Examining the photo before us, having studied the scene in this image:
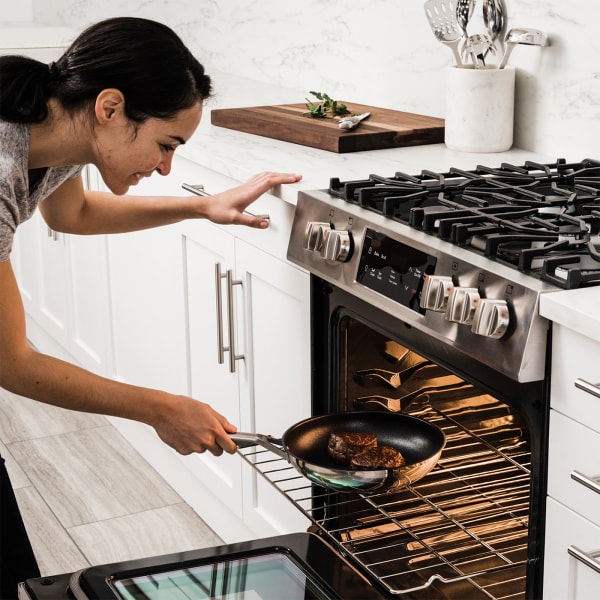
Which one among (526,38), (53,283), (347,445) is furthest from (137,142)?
(53,283)

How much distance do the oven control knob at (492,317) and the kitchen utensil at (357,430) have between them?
8.4 inches

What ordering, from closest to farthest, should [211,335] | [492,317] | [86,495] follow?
1. [492,317]
2. [211,335]
3. [86,495]

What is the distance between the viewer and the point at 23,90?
5.14ft

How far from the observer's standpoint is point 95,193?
2115mm

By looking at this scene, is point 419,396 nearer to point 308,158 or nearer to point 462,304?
point 462,304

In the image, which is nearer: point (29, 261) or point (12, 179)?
point (12, 179)

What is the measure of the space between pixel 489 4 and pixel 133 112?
3.50ft

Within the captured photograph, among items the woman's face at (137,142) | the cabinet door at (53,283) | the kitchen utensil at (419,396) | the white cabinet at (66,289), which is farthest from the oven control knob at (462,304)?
the cabinet door at (53,283)

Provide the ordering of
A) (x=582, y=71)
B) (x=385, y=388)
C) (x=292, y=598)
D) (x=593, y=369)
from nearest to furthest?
(x=593, y=369) → (x=292, y=598) → (x=385, y=388) → (x=582, y=71)

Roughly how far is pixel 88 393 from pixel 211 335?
90cm

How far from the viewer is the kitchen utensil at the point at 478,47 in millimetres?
2213

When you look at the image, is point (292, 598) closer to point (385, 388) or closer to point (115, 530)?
point (385, 388)

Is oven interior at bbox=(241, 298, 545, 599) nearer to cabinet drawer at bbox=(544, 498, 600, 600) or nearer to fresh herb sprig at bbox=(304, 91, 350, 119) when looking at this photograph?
cabinet drawer at bbox=(544, 498, 600, 600)

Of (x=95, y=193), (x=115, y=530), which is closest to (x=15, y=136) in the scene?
(x=95, y=193)
